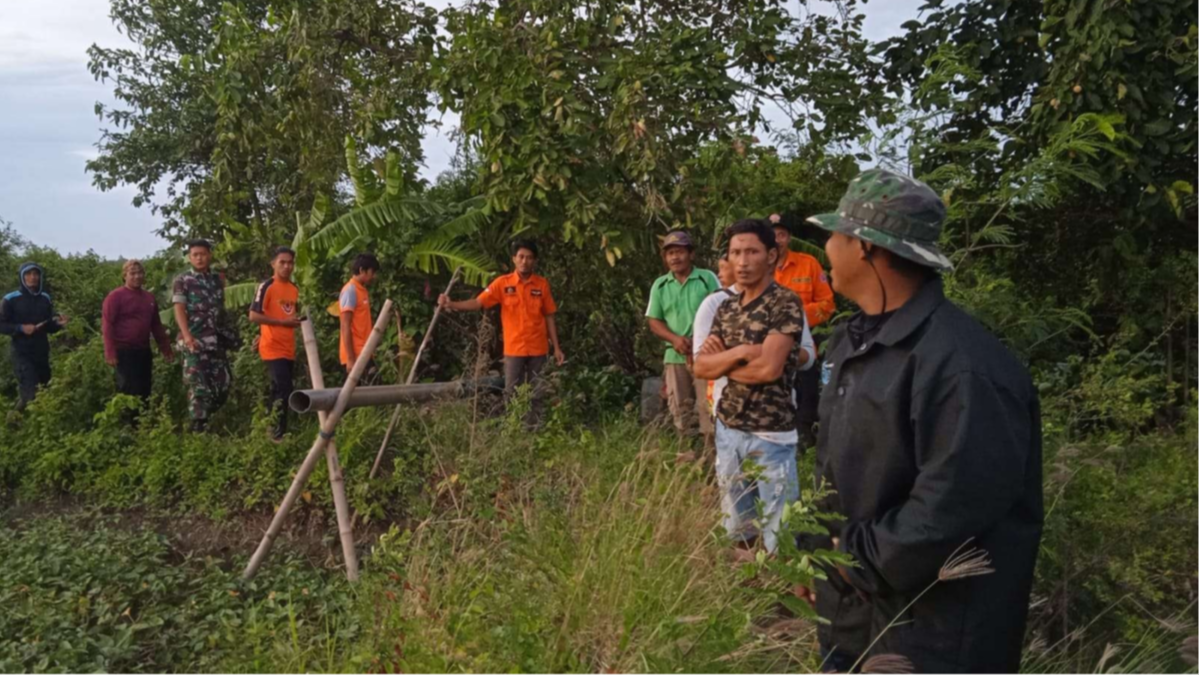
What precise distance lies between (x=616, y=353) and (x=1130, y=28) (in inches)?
204

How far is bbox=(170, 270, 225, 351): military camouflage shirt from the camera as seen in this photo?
340 inches

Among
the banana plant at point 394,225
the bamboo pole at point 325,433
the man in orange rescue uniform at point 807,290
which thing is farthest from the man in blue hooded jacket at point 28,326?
the man in orange rescue uniform at point 807,290

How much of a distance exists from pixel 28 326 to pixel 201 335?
2477 millimetres

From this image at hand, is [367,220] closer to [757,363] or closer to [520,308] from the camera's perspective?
[520,308]

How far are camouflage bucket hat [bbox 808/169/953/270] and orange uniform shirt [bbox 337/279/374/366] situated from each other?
5833 mm

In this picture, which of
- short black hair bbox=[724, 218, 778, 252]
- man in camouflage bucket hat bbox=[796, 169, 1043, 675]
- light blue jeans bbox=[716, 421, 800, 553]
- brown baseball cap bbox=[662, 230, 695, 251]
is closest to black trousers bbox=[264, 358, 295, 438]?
brown baseball cap bbox=[662, 230, 695, 251]

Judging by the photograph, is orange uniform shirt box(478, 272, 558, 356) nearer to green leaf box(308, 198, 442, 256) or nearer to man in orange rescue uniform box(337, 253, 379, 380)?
man in orange rescue uniform box(337, 253, 379, 380)

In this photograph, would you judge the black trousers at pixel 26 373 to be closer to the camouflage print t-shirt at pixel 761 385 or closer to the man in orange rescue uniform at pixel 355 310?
the man in orange rescue uniform at pixel 355 310

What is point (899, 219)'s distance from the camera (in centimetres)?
228

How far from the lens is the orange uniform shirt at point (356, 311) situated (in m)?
7.79

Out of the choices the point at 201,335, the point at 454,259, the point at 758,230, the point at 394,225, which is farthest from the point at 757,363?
the point at 201,335

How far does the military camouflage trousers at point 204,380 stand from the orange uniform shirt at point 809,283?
5.12m

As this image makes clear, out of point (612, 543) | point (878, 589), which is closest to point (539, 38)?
point (612, 543)

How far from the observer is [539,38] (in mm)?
7828
